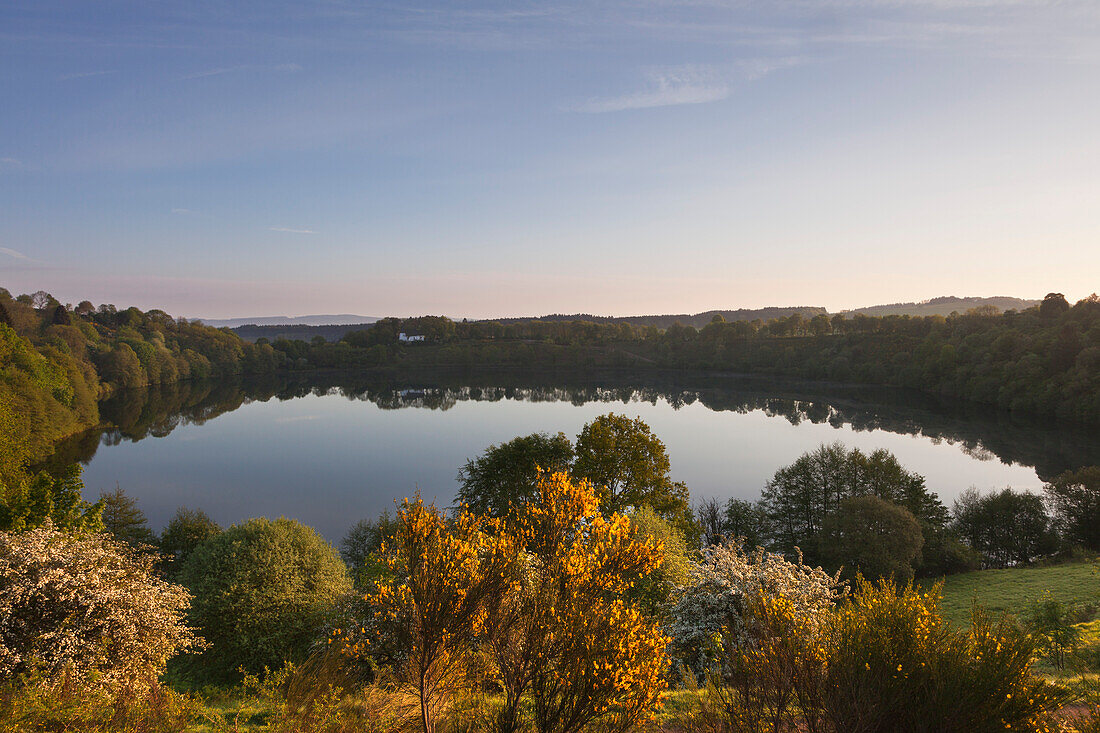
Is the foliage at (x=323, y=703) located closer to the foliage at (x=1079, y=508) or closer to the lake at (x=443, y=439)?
the lake at (x=443, y=439)

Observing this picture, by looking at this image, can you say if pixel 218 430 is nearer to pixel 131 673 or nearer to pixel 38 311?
pixel 131 673

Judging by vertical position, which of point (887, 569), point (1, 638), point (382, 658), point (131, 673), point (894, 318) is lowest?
point (887, 569)

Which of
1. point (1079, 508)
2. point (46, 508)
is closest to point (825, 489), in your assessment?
point (1079, 508)

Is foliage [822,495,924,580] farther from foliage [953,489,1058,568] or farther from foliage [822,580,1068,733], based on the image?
foliage [822,580,1068,733]

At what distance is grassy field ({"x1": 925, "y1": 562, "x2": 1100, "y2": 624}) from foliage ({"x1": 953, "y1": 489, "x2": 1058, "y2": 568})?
181 inches

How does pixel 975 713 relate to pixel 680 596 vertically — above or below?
above

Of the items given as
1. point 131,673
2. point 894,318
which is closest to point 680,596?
point 131,673

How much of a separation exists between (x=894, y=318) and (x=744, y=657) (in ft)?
392

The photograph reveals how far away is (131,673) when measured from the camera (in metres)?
7.92

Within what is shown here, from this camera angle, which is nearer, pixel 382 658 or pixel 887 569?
pixel 382 658

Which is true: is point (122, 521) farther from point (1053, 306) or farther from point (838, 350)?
point (838, 350)

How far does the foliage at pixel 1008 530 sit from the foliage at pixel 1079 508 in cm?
61

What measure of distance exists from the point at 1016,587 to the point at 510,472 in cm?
1926

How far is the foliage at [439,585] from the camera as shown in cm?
536
